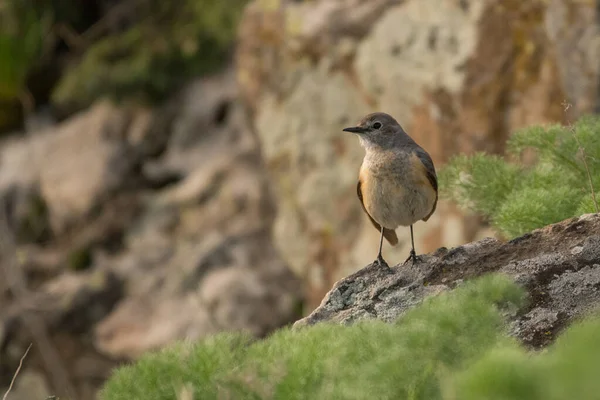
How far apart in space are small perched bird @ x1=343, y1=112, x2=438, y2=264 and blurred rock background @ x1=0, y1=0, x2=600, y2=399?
3.12 meters

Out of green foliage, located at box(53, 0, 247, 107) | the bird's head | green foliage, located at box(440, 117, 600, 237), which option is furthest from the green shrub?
green foliage, located at box(53, 0, 247, 107)

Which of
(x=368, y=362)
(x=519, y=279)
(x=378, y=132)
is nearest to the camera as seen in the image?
(x=368, y=362)

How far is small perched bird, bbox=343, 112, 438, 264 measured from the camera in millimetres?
4969

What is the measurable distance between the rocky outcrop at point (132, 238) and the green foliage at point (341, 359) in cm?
842

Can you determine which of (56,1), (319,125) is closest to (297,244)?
(319,125)

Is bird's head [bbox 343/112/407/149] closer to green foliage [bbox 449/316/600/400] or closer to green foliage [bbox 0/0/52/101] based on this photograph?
green foliage [bbox 449/316/600/400]

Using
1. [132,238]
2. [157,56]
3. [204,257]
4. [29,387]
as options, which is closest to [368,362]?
[204,257]

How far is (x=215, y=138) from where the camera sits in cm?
1320

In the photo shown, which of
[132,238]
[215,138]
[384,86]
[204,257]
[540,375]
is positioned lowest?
[540,375]

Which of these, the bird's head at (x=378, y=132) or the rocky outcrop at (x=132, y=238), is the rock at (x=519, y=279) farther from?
the rocky outcrop at (x=132, y=238)

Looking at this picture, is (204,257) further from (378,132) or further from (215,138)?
(378,132)

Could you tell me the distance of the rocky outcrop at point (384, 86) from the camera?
8.05 metres

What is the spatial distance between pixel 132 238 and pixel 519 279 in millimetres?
10356

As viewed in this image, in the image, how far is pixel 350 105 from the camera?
Result: 9945 millimetres
